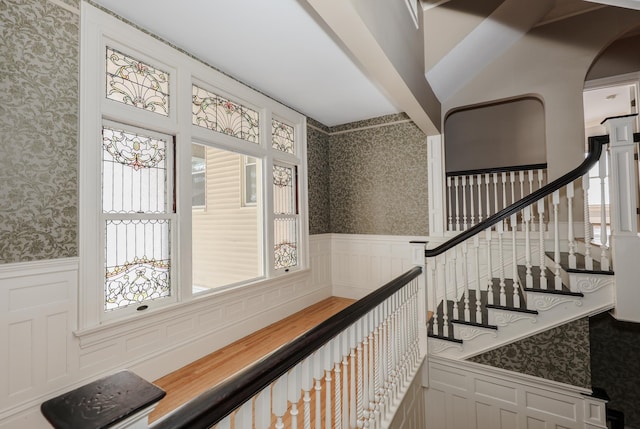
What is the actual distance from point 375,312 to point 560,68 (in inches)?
159

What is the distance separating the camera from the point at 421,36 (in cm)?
309

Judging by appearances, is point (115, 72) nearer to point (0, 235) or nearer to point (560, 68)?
point (0, 235)

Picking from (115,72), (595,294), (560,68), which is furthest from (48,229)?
(560,68)

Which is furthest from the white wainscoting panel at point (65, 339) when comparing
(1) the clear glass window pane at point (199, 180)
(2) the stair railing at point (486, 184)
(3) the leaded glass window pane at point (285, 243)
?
(2) the stair railing at point (486, 184)

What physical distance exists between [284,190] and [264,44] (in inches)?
78.6

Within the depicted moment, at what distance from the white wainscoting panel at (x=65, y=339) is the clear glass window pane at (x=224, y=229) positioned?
6.06 feet

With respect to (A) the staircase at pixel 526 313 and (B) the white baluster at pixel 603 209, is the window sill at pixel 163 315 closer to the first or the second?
(A) the staircase at pixel 526 313

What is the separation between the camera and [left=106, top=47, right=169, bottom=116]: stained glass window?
7.96 ft

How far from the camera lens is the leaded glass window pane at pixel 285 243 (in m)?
4.14

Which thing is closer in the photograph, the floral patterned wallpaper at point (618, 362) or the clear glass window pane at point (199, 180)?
the floral patterned wallpaper at point (618, 362)

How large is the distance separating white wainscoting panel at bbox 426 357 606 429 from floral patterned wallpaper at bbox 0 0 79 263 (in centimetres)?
341

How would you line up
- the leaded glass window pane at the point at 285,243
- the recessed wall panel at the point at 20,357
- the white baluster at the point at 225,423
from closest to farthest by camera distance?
1. the white baluster at the point at 225,423
2. the recessed wall panel at the point at 20,357
3. the leaded glass window pane at the point at 285,243

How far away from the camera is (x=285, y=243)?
4.30 m

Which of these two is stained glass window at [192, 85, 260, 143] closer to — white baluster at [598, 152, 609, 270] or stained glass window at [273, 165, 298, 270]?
stained glass window at [273, 165, 298, 270]
